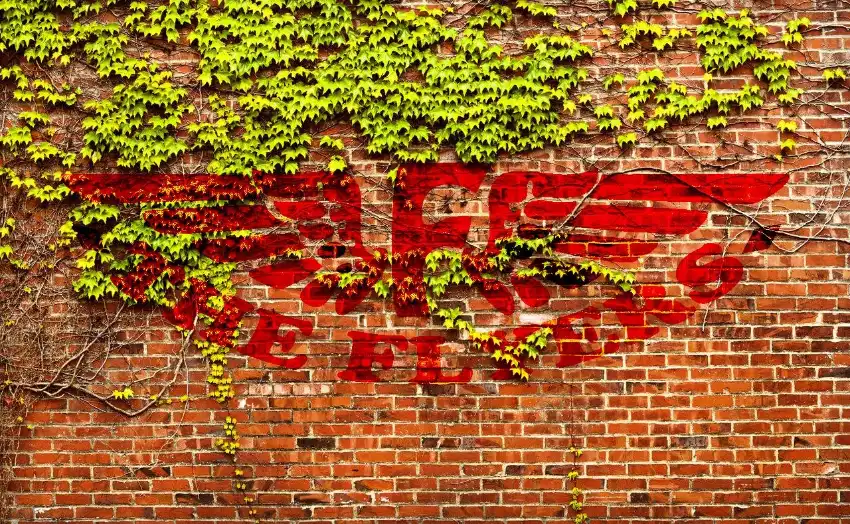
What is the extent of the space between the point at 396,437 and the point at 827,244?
2.45 m

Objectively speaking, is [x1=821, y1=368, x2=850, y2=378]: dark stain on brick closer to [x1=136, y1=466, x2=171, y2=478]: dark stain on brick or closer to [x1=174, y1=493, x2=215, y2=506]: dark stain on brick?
[x1=174, y1=493, x2=215, y2=506]: dark stain on brick

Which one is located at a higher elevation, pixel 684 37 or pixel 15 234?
pixel 684 37

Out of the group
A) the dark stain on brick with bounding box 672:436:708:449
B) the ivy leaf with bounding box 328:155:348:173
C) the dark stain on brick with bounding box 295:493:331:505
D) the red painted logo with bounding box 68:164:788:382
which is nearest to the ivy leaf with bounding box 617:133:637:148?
the red painted logo with bounding box 68:164:788:382

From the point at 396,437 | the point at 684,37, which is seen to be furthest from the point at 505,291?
the point at 684,37

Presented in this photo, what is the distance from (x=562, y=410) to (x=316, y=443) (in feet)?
4.24

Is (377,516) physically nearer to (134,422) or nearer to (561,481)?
(561,481)

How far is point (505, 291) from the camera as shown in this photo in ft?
10.6

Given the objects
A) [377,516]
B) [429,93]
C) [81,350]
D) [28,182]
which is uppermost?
[429,93]

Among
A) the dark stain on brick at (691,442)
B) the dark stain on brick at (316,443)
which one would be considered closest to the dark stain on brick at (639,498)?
the dark stain on brick at (691,442)

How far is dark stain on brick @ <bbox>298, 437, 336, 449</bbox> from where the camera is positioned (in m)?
3.23

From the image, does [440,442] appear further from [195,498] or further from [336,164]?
[336,164]

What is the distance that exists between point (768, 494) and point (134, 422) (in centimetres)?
332

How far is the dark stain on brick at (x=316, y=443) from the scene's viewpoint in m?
3.23

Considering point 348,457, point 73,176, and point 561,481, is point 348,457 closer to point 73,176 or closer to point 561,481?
point 561,481
